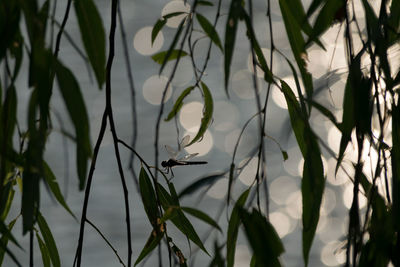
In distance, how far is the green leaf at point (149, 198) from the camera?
89 centimetres

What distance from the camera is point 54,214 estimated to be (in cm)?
379

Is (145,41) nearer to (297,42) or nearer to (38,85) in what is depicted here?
(297,42)

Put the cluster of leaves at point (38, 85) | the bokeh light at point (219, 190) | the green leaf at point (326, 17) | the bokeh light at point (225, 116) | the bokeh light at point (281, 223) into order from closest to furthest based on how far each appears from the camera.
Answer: the cluster of leaves at point (38, 85) < the green leaf at point (326, 17) < the bokeh light at point (219, 190) < the bokeh light at point (281, 223) < the bokeh light at point (225, 116)

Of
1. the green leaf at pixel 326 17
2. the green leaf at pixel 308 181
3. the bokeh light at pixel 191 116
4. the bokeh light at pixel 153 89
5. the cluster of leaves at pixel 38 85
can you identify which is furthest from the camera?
the bokeh light at pixel 191 116

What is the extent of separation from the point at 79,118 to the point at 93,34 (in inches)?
3.9

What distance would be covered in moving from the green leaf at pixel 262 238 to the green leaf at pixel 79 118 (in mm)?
154

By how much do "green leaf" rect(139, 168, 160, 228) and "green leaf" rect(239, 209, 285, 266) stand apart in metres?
0.13

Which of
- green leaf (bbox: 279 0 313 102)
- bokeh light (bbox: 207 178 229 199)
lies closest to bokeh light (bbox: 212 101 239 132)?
bokeh light (bbox: 207 178 229 199)

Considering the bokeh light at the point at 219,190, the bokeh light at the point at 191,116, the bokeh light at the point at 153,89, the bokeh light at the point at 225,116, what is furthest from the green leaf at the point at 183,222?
the bokeh light at the point at 191,116

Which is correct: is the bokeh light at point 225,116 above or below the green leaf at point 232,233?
above

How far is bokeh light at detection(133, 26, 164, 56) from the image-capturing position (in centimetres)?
480

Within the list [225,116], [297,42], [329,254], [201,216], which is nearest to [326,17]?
[297,42]

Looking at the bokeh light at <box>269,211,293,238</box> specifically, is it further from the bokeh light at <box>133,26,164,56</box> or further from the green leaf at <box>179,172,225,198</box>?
the green leaf at <box>179,172,225,198</box>

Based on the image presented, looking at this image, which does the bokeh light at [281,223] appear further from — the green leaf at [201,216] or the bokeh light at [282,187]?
the green leaf at [201,216]
